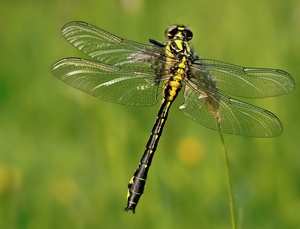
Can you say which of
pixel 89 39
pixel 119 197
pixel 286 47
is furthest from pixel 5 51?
pixel 89 39

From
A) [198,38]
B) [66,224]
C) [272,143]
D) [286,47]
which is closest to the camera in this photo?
[66,224]

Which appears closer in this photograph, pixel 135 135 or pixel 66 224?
pixel 66 224

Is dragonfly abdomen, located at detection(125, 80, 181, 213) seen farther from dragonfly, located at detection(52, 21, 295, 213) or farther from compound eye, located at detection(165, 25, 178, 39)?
compound eye, located at detection(165, 25, 178, 39)

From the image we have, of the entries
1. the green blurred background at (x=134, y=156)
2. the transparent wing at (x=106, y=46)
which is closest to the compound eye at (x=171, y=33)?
the transparent wing at (x=106, y=46)

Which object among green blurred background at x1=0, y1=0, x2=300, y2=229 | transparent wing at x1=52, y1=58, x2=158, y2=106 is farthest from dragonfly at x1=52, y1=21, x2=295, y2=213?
green blurred background at x1=0, y1=0, x2=300, y2=229

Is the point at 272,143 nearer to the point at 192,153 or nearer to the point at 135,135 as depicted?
the point at 192,153

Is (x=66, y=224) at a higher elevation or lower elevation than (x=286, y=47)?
lower

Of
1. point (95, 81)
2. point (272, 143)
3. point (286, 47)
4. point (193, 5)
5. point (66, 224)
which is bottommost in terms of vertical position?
point (66, 224)
